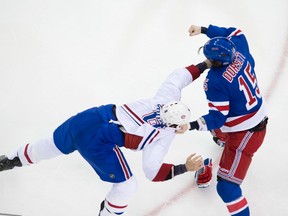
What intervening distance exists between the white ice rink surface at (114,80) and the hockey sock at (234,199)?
0.30 m

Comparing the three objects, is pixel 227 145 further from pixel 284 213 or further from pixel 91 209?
pixel 91 209

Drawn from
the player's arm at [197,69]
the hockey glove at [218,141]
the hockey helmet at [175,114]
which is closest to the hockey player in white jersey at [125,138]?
the hockey helmet at [175,114]

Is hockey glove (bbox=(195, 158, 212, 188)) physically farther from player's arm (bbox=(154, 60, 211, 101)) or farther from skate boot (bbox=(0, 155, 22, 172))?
skate boot (bbox=(0, 155, 22, 172))

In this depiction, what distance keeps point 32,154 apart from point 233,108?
149 cm

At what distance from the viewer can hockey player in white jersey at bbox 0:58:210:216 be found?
334cm

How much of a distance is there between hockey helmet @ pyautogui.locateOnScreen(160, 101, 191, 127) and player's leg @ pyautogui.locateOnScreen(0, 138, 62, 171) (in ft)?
2.88

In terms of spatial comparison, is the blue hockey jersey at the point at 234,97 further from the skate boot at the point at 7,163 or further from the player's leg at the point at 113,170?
the skate boot at the point at 7,163

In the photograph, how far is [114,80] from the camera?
189 inches

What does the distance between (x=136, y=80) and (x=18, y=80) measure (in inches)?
43.8

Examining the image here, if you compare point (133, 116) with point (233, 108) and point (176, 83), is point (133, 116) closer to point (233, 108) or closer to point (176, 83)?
point (176, 83)

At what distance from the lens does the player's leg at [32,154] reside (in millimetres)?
3611

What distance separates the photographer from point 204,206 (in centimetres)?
401

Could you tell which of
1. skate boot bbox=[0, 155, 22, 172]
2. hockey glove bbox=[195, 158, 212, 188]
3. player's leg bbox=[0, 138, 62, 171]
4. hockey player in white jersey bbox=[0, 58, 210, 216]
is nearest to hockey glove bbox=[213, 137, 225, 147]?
hockey glove bbox=[195, 158, 212, 188]

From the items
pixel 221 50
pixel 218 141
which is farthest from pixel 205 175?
pixel 221 50
